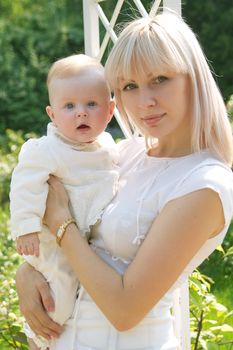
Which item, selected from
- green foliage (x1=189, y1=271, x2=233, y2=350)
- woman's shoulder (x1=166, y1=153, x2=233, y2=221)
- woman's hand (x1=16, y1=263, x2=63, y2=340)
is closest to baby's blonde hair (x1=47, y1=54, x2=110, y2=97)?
woman's shoulder (x1=166, y1=153, x2=233, y2=221)

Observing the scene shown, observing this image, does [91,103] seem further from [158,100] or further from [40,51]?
[40,51]

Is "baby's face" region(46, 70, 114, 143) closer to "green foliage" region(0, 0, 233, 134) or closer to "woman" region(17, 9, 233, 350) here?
"woman" region(17, 9, 233, 350)

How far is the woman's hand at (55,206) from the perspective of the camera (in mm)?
2152

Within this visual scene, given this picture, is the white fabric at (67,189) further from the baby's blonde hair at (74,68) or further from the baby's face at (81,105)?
the baby's blonde hair at (74,68)

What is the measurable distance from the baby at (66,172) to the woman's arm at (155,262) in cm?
15

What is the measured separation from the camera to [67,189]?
2.22 m

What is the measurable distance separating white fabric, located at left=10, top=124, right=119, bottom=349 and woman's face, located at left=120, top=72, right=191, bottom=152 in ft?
0.67

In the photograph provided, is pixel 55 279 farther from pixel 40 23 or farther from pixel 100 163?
pixel 40 23

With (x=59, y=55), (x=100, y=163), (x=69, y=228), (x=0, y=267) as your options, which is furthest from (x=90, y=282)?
(x=59, y=55)

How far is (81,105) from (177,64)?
0.32 m

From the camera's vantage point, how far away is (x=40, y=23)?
11930mm

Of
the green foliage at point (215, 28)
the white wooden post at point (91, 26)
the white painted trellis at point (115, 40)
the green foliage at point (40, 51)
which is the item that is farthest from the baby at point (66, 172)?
the green foliage at point (215, 28)

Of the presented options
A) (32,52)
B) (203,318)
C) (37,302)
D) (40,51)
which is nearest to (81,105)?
(37,302)

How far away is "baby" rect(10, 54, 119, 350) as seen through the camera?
217cm
